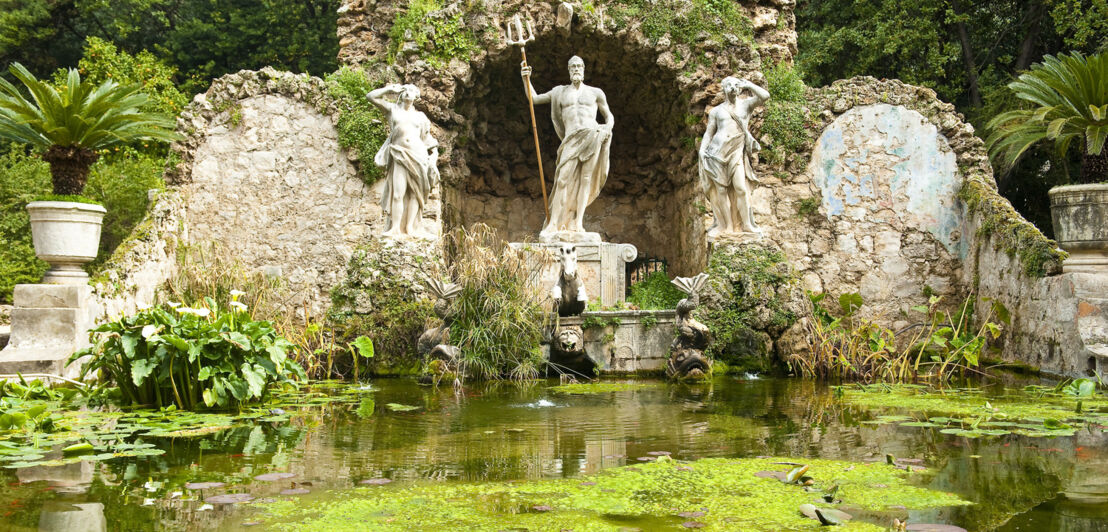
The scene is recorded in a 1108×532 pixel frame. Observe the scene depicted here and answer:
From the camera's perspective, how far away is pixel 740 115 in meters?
9.32

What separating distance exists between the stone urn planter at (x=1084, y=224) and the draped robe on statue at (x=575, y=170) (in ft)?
15.1

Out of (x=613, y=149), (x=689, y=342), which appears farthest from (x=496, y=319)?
(x=613, y=149)

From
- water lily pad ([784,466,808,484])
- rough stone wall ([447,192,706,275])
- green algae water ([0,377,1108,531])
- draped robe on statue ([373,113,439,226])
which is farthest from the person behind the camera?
rough stone wall ([447,192,706,275])

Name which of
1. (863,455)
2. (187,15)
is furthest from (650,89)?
(187,15)

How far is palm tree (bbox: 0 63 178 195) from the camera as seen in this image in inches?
293

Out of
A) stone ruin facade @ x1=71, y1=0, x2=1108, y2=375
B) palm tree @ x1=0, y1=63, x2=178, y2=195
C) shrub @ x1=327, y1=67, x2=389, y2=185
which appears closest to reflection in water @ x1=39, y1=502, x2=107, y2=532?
palm tree @ x1=0, y1=63, x2=178, y2=195

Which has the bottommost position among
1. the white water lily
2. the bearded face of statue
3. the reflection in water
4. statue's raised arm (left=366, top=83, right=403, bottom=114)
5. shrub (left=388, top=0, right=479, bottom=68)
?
the reflection in water

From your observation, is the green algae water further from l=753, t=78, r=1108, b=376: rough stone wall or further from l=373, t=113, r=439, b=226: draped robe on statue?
l=753, t=78, r=1108, b=376: rough stone wall

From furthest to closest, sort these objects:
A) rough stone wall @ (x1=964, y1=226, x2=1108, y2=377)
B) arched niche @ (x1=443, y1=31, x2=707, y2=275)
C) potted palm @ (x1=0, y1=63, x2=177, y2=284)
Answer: arched niche @ (x1=443, y1=31, x2=707, y2=275) < potted palm @ (x1=0, y1=63, x2=177, y2=284) < rough stone wall @ (x1=964, y1=226, x2=1108, y2=377)

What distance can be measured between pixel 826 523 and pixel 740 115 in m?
7.17

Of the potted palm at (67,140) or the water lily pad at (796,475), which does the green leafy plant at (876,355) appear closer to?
the water lily pad at (796,475)

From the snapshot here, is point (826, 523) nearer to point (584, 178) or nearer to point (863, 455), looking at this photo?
point (863, 455)

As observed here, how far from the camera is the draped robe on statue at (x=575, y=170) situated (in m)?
9.82

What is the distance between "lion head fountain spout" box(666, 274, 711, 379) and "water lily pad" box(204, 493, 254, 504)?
4.85 meters
